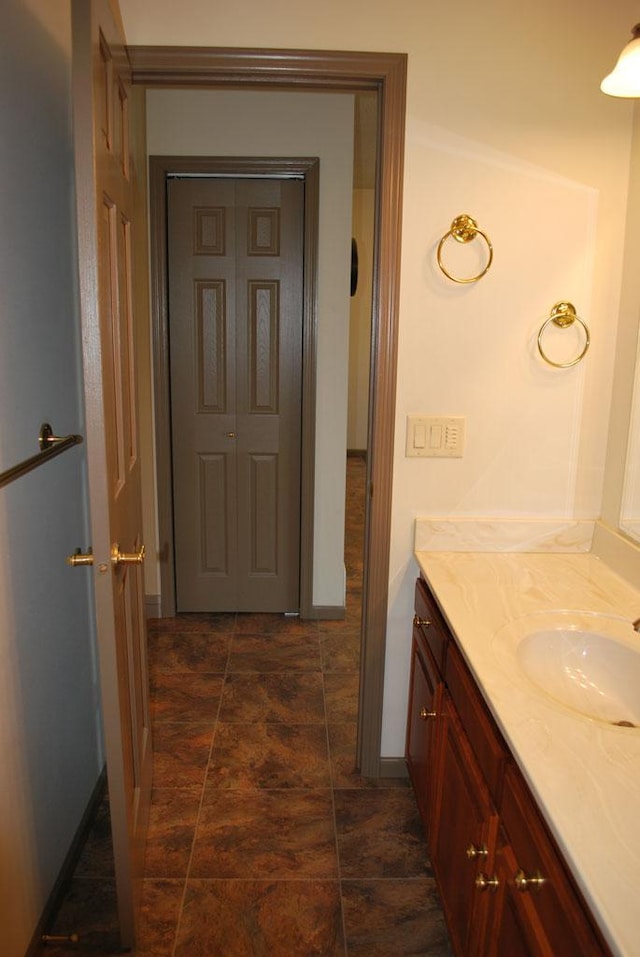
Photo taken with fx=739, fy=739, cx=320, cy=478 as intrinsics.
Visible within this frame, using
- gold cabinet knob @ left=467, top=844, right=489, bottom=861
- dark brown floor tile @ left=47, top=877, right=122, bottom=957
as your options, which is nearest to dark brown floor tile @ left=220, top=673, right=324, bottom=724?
dark brown floor tile @ left=47, top=877, right=122, bottom=957

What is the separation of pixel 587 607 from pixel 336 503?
1.90m

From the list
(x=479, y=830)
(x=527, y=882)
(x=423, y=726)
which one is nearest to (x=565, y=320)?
(x=423, y=726)

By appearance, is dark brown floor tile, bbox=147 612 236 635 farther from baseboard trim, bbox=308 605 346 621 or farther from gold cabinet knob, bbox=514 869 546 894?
gold cabinet knob, bbox=514 869 546 894

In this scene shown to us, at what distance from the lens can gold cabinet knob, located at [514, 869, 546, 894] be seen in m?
1.11

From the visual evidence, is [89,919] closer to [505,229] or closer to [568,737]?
[568,737]

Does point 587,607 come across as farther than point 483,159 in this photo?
No

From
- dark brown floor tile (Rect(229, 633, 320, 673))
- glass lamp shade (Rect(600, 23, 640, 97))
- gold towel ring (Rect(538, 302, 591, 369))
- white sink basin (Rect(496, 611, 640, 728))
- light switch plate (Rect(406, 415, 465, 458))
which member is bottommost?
dark brown floor tile (Rect(229, 633, 320, 673))

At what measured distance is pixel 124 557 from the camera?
165 cm

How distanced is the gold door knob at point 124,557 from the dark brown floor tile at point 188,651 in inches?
55.9

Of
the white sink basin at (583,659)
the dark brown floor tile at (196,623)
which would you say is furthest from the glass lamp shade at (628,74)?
the dark brown floor tile at (196,623)

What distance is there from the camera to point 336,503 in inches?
140

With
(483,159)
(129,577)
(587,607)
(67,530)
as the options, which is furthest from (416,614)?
(483,159)

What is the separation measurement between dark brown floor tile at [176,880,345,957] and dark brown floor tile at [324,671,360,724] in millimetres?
854

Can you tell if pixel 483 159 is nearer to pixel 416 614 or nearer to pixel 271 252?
pixel 416 614
